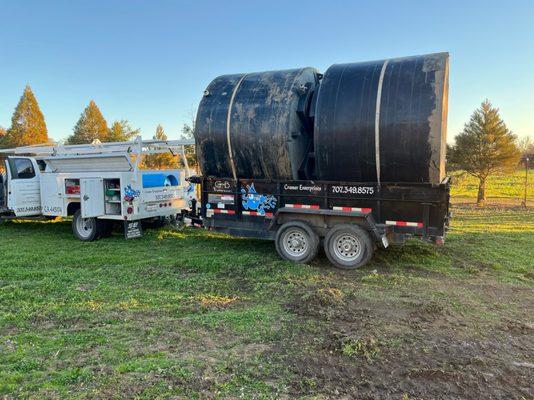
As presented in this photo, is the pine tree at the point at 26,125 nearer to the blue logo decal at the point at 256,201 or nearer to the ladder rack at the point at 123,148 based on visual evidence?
the ladder rack at the point at 123,148

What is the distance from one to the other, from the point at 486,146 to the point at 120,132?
131 ft

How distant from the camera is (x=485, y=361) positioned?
3.93 meters

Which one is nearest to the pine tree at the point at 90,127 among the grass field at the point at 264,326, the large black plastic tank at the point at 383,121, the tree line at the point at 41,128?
the tree line at the point at 41,128

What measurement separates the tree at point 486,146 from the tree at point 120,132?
36296mm

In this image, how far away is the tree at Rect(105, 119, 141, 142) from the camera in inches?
1850

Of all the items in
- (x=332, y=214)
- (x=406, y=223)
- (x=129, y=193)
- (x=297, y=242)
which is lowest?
(x=297, y=242)

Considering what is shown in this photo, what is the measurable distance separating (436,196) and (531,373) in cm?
360

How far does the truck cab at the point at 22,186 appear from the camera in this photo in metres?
11.5

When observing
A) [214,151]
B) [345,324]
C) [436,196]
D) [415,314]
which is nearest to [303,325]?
[345,324]

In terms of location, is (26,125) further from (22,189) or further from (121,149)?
(121,149)

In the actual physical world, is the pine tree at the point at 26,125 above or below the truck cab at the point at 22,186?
above

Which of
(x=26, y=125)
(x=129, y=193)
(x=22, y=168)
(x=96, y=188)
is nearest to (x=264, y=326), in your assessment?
(x=129, y=193)

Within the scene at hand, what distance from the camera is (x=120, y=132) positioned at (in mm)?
48688

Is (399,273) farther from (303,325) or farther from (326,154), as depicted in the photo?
(303,325)
